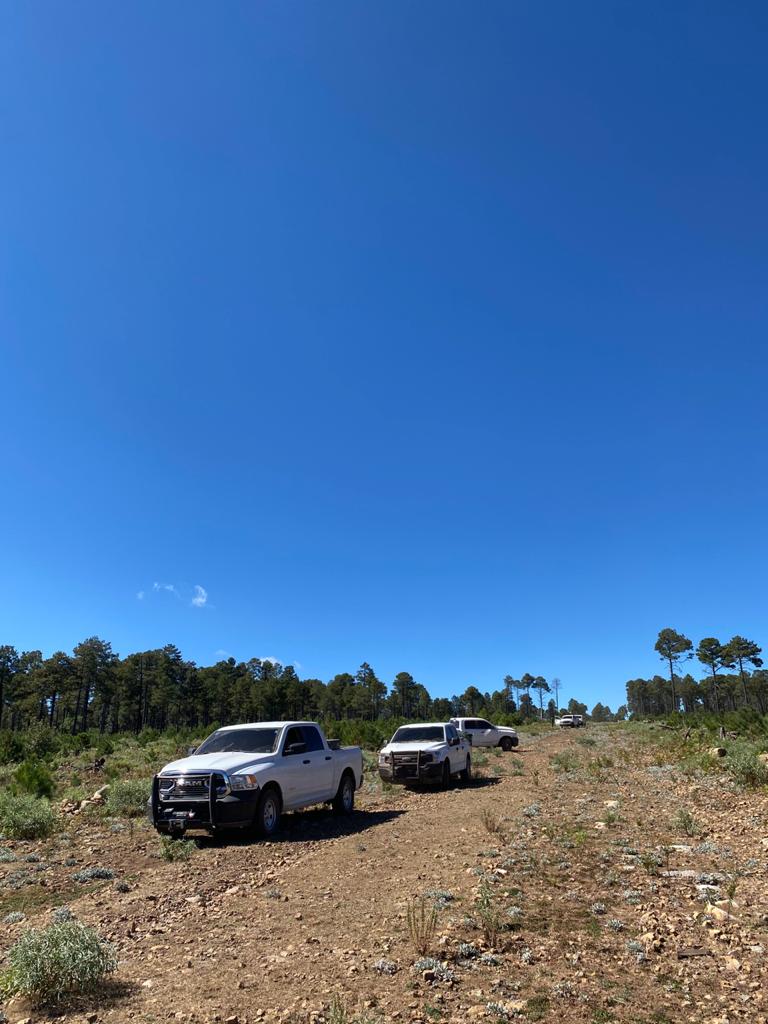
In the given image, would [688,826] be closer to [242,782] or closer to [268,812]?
[268,812]

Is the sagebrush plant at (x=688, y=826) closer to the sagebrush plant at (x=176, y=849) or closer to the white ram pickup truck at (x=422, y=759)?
the white ram pickup truck at (x=422, y=759)

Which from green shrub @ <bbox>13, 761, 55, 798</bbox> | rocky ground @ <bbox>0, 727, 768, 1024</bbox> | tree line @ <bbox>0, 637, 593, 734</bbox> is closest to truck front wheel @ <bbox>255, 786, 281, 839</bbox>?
rocky ground @ <bbox>0, 727, 768, 1024</bbox>

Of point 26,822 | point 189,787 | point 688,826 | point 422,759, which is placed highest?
point 189,787

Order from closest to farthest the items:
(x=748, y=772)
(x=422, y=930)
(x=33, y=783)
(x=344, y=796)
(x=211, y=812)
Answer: (x=422, y=930), (x=211, y=812), (x=344, y=796), (x=748, y=772), (x=33, y=783)

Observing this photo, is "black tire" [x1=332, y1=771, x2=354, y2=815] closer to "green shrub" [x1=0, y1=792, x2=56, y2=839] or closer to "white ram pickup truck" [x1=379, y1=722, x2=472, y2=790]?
"white ram pickup truck" [x1=379, y1=722, x2=472, y2=790]

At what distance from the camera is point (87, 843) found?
1145 cm

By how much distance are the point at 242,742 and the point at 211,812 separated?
6.49 feet

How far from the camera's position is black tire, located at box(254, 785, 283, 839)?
10.7 metres

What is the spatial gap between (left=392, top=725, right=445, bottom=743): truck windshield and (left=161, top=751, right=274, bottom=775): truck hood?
323 inches

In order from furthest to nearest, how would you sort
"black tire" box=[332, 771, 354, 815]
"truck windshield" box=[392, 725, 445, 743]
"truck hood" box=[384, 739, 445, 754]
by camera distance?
"truck windshield" box=[392, 725, 445, 743]
"truck hood" box=[384, 739, 445, 754]
"black tire" box=[332, 771, 354, 815]

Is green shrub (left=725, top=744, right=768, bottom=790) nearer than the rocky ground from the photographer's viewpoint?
No

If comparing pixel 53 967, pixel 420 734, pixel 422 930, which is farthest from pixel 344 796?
pixel 53 967

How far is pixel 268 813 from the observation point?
11047 millimetres

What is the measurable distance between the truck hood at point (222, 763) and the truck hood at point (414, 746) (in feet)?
23.1
